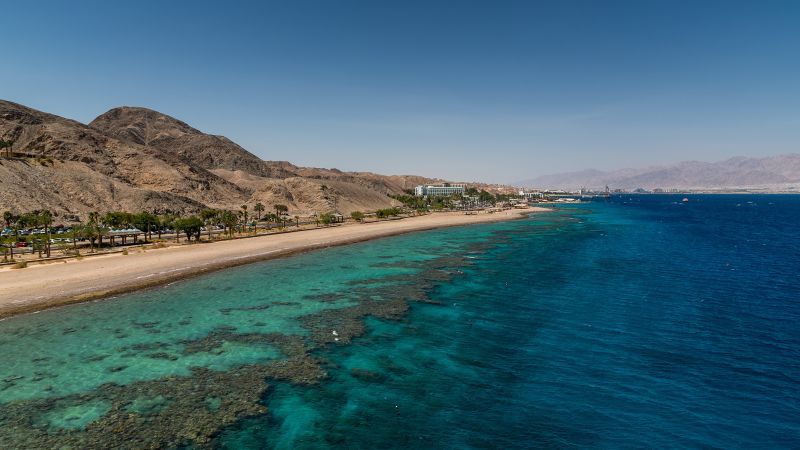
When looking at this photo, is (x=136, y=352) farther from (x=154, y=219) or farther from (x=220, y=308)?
(x=154, y=219)

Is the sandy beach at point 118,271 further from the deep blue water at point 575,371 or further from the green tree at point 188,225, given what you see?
the deep blue water at point 575,371

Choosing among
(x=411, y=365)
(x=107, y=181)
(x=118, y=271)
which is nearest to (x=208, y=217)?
(x=107, y=181)

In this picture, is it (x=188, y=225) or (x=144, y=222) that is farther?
(x=188, y=225)

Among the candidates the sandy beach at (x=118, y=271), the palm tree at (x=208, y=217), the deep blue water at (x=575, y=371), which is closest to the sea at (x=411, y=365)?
the deep blue water at (x=575, y=371)

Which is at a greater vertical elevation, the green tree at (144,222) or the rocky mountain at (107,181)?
the rocky mountain at (107,181)

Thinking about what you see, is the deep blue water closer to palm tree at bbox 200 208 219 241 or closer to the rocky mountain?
palm tree at bbox 200 208 219 241

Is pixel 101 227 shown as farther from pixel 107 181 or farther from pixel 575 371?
pixel 575 371
